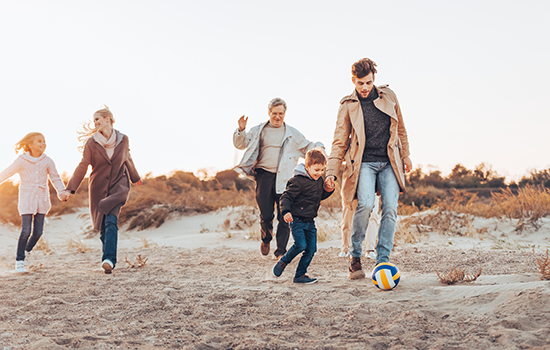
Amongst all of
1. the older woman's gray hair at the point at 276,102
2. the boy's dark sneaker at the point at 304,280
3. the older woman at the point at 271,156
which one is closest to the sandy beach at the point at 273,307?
the boy's dark sneaker at the point at 304,280

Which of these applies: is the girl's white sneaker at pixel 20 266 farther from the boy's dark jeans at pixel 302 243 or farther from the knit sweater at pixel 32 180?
the boy's dark jeans at pixel 302 243

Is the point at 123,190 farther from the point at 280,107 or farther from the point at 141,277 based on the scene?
the point at 280,107

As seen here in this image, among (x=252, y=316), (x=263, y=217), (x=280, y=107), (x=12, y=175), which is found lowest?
(x=252, y=316)

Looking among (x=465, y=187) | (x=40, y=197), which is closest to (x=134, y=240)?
(x=40, y=197)

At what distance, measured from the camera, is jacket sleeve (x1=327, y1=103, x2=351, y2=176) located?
4.60 m

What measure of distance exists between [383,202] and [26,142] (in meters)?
4.59

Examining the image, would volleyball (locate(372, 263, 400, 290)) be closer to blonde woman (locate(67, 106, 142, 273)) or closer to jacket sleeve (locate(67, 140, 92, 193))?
blonde woman (locate(67, 106, 142, 273))

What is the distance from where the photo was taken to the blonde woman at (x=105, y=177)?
536cm

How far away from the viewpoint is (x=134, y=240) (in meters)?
10.2

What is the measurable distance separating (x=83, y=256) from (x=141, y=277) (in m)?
3.14

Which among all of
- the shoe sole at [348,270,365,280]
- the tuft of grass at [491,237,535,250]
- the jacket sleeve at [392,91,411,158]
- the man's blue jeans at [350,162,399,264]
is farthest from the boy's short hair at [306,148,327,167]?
the tuft of grass at [491,237,535,250]

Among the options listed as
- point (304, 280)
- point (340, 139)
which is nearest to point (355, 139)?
point (340, 139)

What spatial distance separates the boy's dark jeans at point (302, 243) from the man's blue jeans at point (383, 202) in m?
0.42

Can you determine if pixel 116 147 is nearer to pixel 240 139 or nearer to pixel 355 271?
pixel 240 139
